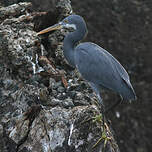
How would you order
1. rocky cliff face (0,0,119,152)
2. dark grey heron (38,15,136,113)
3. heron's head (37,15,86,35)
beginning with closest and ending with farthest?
rocky cliff face (0,0,119,152)
dark grey heron (38,15,136,113)
heron's head (37,15,86,35)

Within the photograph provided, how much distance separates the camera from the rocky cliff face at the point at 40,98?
4266 millimetres

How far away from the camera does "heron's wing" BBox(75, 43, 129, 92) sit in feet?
15.6

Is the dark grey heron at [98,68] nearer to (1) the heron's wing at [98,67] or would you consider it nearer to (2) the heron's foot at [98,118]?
(1) the heron's wing at [98,67]

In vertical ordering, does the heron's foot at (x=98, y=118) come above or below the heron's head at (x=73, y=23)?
below

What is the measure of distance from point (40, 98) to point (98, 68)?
3.22 ft

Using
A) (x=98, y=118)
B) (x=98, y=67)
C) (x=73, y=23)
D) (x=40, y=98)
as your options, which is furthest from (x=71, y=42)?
(x=98, y=118)

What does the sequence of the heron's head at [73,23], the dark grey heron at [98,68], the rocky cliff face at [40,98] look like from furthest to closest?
the heron's head at [73,23] < the dark grey heron at [98,68] < the rocky cliff face at [40,98]

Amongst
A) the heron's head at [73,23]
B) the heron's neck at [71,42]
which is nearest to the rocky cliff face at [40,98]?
the heron's neck at [71,42]

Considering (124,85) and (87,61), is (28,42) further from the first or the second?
(124,85)

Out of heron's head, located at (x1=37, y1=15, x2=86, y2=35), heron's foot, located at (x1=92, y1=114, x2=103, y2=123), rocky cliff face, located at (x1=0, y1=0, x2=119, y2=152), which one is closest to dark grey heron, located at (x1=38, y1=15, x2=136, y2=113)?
heron's head, located at (x1=37, y1=15, x2=86, y2=35)

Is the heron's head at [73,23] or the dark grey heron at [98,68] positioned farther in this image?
the heron's head at [73,23]

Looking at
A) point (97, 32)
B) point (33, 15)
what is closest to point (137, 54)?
point (97, 32)

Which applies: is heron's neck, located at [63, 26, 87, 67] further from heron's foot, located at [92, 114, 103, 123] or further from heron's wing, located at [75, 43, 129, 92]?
heron's foot, located at [92, 114, 103, 123]

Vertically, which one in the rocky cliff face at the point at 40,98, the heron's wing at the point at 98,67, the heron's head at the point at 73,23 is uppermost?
the heron's head at the point at 73,23
